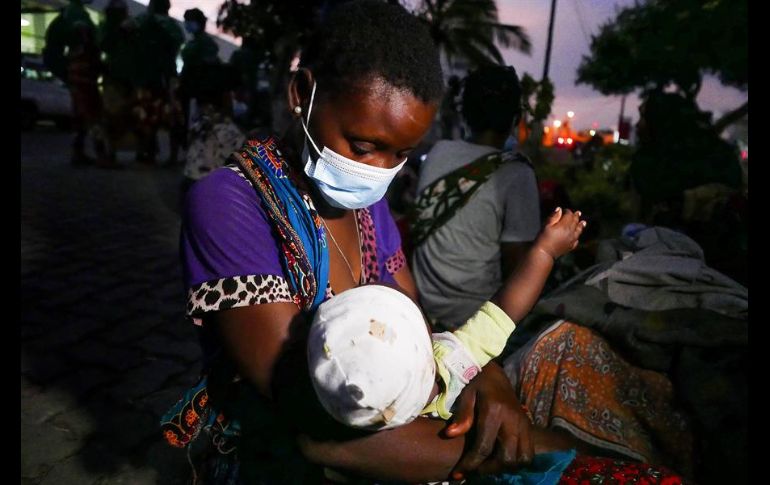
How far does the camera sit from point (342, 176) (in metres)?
1.42

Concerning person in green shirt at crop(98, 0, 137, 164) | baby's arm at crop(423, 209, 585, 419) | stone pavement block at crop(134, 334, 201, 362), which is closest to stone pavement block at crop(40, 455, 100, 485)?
stone pavement block at crop(134, 334, 201, 362)

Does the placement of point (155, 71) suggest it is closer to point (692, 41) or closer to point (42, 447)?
point (42, 447)

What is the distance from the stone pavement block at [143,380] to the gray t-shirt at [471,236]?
1.56 meters

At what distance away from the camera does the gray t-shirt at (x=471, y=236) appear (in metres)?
2.63

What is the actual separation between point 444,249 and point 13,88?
1992 millimetres

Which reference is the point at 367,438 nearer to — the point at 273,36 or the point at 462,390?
the point at 462,390

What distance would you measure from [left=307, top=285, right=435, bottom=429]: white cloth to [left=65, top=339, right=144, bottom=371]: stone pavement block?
8.96 ft

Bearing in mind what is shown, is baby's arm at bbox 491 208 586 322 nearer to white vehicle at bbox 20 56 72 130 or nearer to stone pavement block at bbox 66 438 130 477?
stone pavement block at bbox 66 438 130 477

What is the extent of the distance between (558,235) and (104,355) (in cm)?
294

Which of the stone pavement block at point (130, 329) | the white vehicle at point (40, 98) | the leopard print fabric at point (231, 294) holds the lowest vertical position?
the white vehicle at point (40, 98)

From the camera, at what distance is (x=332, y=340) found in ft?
3.21

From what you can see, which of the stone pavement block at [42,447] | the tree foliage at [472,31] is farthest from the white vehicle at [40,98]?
the stone pavement block at [42,447]

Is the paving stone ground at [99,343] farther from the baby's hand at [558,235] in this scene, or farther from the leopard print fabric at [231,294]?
the baby's hand at [558,235]

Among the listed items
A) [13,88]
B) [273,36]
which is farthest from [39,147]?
[13,88]
